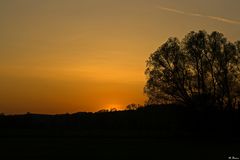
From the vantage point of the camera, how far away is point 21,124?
130m

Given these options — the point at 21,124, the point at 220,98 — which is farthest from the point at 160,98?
the point at 21,124

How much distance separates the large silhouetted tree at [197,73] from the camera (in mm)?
71062

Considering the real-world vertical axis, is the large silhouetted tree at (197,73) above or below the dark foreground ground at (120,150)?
above

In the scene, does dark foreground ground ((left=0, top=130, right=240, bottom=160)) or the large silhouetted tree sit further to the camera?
the large silhouetted tree

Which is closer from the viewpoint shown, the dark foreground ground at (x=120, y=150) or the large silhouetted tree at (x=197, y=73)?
the dark foreground ground at (x=120, y=150)

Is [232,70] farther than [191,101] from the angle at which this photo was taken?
Yes

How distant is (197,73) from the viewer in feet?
242

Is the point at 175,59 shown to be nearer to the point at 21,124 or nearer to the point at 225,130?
the point at 225,130

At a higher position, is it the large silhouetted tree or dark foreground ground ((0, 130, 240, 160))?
the large silhouetted tree

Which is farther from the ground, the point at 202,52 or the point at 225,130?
the point at 202,52

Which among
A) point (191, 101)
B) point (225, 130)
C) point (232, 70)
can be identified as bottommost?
point (225, 130)

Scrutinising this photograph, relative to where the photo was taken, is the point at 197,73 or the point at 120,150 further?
the point at 197,73

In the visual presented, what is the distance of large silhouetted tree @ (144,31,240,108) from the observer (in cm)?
7106

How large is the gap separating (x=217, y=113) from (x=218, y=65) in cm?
980
